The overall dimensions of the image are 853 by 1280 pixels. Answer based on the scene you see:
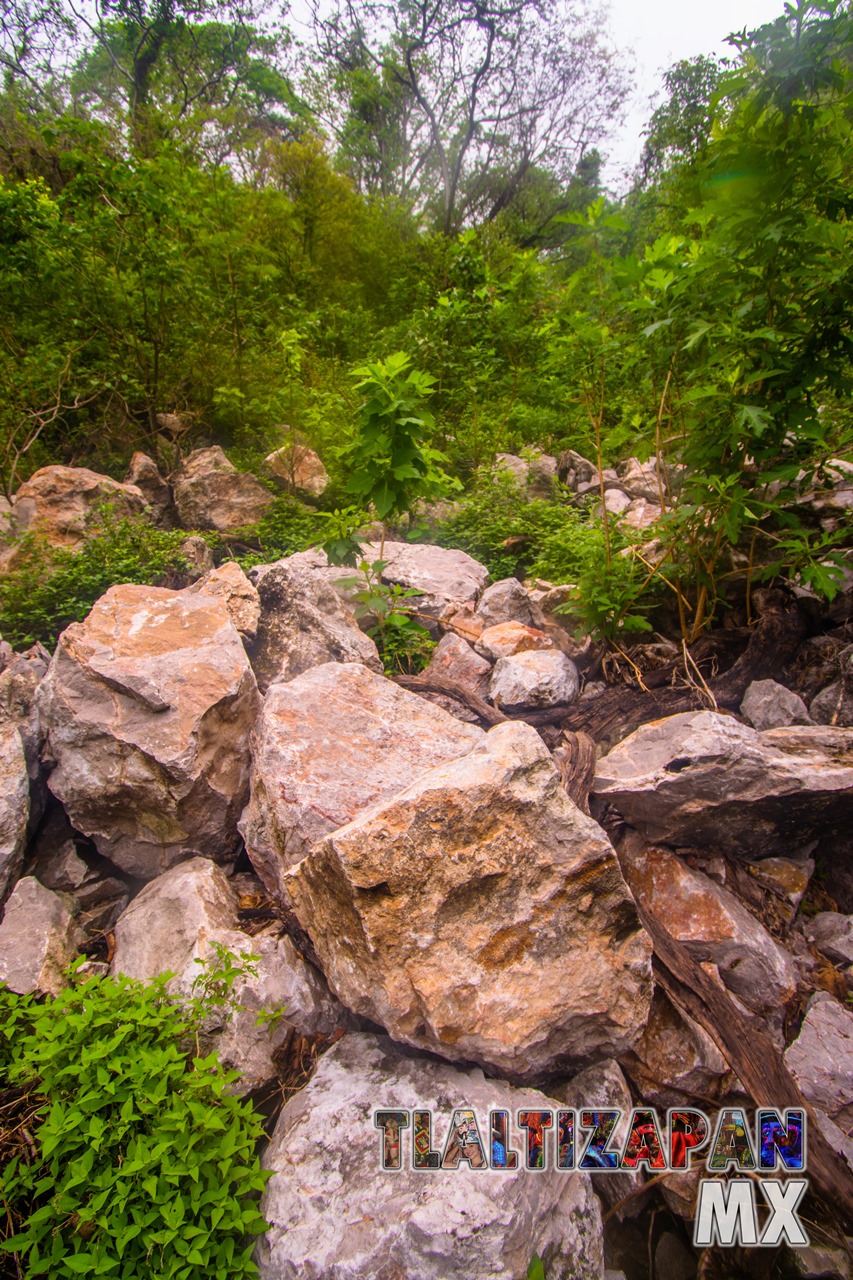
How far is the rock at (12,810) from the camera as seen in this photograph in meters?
2.60

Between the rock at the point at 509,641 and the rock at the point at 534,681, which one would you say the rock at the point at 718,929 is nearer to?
the rock at the point at 534,681

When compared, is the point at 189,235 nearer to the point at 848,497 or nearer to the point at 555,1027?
the point at 848,497

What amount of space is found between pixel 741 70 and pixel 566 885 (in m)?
3.73

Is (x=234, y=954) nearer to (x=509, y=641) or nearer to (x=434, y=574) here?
(x=509, y=641)

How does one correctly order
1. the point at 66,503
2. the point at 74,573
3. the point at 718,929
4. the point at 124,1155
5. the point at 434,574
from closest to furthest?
the point at 124,1155 < the point at 718,929 < the point at 74,573 < the point at 434,574 < the point at 66,503

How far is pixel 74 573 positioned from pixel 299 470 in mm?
3117

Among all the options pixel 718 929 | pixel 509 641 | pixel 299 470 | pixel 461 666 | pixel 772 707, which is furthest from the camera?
pixel 299 470

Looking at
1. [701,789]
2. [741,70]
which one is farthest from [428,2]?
[701,789]

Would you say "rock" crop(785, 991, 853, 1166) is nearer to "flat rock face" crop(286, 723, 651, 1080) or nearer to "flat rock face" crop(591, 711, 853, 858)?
"flat rock face" crop(591, 711, 853, 858)

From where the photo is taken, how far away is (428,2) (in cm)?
1702

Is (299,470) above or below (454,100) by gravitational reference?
below

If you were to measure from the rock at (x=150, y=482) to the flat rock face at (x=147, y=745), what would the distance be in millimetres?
3999

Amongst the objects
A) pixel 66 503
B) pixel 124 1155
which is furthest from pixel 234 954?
pixel 66 503

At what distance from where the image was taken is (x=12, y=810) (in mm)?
2645
